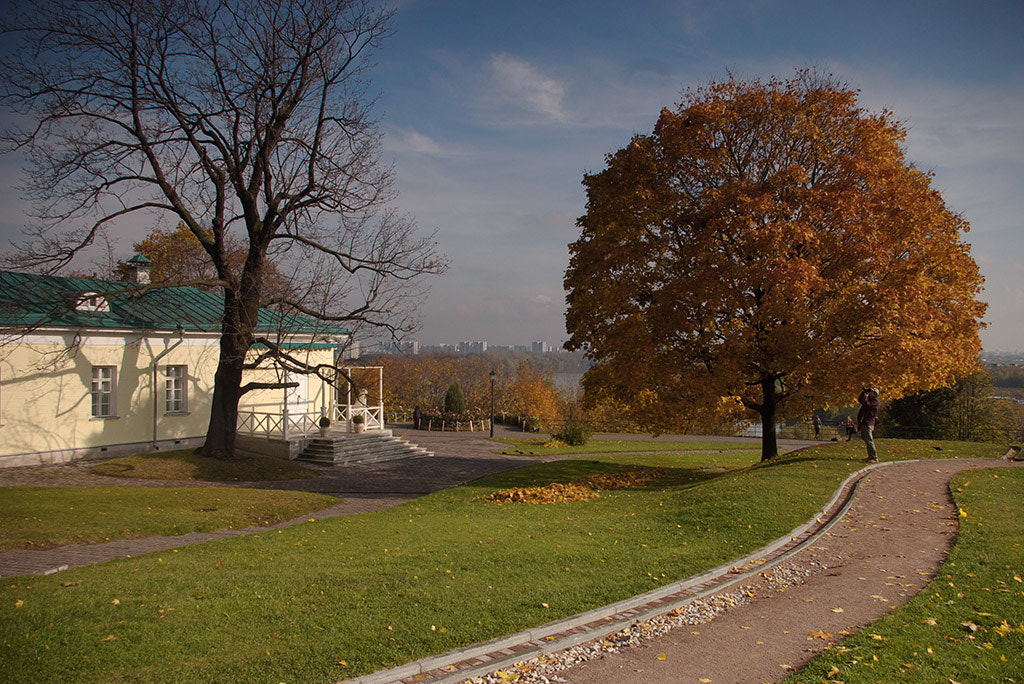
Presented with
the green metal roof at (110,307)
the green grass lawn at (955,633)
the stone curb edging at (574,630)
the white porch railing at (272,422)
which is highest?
the green metal roof at (110,307)

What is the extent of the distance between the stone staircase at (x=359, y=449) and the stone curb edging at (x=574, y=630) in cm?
1779

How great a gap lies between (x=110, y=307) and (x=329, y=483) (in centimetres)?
984

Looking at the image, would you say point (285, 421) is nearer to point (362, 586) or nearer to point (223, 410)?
point (223, 410)

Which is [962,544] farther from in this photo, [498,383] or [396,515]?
[498,383]

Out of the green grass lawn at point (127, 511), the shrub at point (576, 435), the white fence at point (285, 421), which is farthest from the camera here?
the shrub at point (576, 435)

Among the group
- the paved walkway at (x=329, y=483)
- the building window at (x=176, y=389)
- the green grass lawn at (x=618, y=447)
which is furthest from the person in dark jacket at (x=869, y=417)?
the building window at (x=176, y=389)

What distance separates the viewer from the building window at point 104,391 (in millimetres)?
20328

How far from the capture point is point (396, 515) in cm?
1370

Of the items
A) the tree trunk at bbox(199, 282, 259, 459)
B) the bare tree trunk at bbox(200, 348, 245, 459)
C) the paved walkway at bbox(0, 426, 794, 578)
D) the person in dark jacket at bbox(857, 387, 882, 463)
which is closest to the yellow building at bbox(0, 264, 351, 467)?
the paved walkway at bbox(0, 426, 794, 578)

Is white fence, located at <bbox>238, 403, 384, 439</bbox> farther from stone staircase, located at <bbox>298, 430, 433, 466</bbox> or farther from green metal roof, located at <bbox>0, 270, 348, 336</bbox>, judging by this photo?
green metal roof, located at <bbox>0, 270, 348, 336</bbox>

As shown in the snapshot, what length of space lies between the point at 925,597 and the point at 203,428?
75.6ft

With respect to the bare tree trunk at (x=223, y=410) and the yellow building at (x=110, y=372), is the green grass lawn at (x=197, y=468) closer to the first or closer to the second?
the bare tree trunk at (x=223, y=410)

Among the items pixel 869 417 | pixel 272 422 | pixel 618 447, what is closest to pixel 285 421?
pixel 272 422

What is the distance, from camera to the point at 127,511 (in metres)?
12.8
